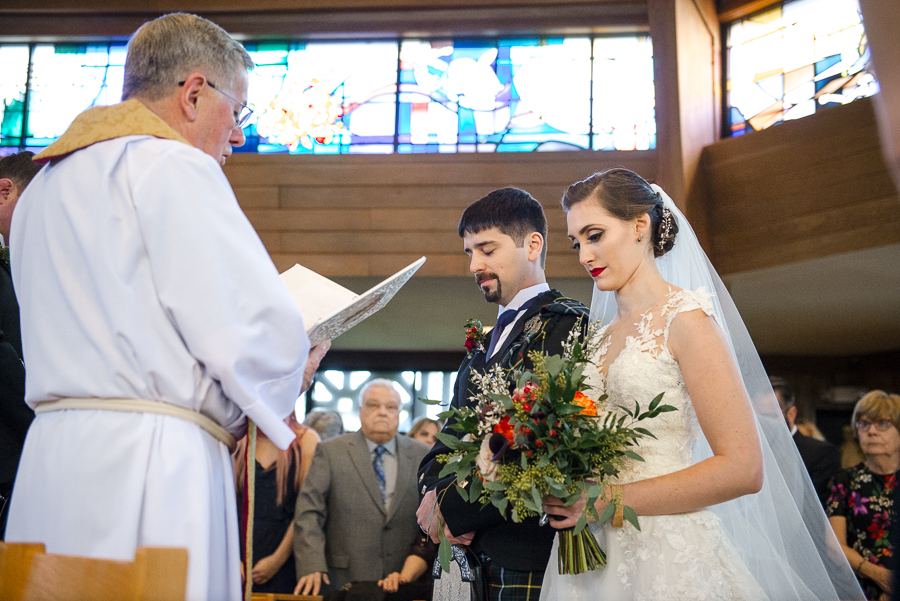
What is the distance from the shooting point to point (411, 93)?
29.5 ft

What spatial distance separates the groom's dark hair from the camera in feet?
9.47

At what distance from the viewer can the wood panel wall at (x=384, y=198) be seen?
838 centimetres

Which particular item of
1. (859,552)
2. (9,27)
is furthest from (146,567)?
(9,27)

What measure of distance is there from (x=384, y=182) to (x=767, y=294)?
14.5ft

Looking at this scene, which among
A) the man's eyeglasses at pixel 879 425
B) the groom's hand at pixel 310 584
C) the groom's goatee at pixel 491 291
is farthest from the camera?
the man's eyeglasses at pixel 879 425

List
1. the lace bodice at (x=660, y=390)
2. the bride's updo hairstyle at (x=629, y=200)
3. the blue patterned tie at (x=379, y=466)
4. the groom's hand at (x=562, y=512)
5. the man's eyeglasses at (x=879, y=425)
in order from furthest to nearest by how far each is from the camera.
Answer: the blue patterned tie at (x=379, y=466) < the man's eyeglasses at (x=879, y=425) < the bride's updo hairstyle at (x=629, y=200) < the lace bodice at (x=660, y=390) < the groom's hand at (x=562, y=512)

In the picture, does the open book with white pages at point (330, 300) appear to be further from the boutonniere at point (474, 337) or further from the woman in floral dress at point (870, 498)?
the woman in floral dress at point (870, 498)

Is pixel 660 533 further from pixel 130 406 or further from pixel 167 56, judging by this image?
pixel 167 56

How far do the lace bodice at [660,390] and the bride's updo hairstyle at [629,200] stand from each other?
29cm

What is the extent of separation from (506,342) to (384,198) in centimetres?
629

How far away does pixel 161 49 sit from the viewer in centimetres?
183

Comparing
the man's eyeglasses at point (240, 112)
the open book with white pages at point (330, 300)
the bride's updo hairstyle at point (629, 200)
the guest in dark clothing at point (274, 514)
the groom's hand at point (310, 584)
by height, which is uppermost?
the man's eyeglasses at point (240, 112)

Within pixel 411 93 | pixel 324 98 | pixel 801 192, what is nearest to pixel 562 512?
pixel 801 192

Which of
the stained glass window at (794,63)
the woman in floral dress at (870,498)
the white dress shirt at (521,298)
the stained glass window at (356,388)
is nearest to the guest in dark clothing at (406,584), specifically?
the white dress shirt at (521,298)
